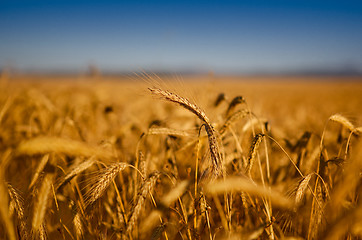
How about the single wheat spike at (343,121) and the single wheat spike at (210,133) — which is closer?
the single wheat spike at (210,133)

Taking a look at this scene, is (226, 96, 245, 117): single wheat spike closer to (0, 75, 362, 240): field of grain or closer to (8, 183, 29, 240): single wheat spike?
(0, 75, 362, 240): field of grain

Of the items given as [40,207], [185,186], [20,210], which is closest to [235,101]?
[185,186]

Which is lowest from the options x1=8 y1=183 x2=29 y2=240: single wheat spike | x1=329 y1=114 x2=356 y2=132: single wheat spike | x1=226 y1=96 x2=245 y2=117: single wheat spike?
x1=8 y1=183 x2=29 y2=240: single wheat spike

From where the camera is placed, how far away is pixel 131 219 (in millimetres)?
935

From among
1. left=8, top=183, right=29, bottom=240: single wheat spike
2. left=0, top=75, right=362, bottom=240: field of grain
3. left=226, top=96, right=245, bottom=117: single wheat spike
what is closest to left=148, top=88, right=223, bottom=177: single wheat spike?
left=0, top=75, right=362, bottom=240: field of grain

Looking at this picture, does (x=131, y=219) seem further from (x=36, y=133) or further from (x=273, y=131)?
(x=36, y=133)

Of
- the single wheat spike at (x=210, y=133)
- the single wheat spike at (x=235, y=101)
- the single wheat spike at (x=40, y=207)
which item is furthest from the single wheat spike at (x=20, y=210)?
the single wheat spike at (x=235, y=101)

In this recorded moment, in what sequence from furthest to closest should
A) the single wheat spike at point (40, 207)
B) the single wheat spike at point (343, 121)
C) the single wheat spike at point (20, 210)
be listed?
the single wheat spike at point (343, 121) → the single wheat spike at point (20, 210) → the single wheat spike at point (40, 207)

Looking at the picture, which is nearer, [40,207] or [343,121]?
[40,207]

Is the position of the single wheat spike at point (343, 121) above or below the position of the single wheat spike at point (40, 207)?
above

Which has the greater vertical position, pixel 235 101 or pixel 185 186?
pixel 235 101

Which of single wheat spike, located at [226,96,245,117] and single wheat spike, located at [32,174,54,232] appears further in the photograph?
single wheat spike, located at [226,96,245,117]

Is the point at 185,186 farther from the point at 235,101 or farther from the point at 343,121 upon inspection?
the point at 343,121

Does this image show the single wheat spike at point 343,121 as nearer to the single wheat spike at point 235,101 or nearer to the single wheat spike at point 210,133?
the single wheat spike at point 235,101
